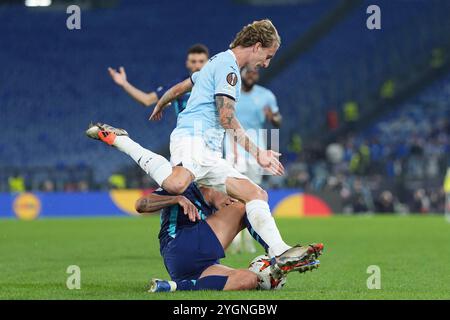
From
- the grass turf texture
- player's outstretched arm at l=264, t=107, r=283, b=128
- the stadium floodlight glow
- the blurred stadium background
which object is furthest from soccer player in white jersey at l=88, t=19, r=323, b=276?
the stadium floodlight glow

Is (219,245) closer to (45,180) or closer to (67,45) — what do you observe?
(45,180)

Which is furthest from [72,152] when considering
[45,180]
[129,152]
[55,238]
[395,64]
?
[129,152]

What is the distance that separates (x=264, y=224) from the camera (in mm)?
7062

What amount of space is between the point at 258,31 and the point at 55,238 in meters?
8.48

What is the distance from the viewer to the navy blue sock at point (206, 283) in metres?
7.03

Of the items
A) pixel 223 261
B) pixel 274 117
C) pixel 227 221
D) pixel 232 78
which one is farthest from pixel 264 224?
pixel 274 117

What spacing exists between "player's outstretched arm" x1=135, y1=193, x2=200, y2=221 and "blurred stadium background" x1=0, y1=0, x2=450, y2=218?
1670 centimetres

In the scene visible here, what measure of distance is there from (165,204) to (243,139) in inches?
30.9

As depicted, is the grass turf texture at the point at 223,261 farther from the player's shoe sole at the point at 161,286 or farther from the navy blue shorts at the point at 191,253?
the navy blue shorts at the point at 191,253

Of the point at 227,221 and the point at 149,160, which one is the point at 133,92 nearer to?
the point at 149,160

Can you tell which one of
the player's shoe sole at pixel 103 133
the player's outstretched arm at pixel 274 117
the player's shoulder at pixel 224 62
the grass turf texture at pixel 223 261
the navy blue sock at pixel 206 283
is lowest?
the grass turf texture at pixel 223 261

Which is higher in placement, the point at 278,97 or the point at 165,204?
the point at 278,97

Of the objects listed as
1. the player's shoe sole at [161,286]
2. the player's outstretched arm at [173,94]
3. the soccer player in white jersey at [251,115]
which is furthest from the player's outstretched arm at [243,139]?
the soccer player in white jersey at [251,115]

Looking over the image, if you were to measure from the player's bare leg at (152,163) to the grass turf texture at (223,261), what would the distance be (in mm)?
847
